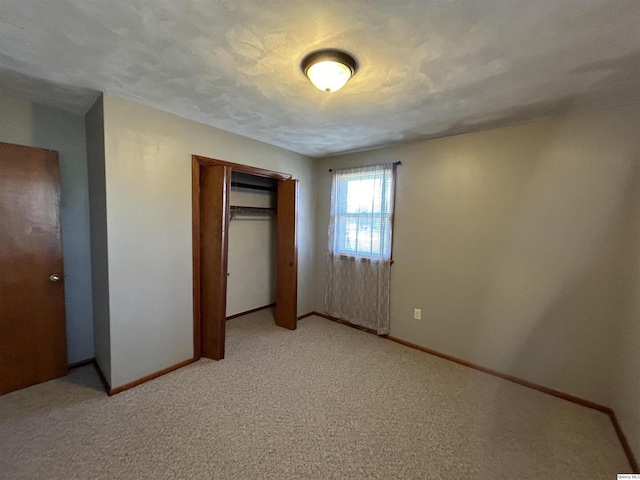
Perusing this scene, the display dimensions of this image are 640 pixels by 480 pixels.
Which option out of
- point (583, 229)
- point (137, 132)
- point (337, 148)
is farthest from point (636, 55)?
point (137, 132)

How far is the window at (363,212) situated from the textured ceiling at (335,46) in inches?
39.2

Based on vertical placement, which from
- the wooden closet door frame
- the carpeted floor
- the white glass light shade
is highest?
the white glass light shade

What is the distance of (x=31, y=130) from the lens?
88.8 inches

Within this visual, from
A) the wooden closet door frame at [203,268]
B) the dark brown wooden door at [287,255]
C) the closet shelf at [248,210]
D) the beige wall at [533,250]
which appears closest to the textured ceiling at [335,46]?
the beige wall at [533,250]

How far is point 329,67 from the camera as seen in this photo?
151 centimetres

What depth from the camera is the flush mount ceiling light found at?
1471 mm

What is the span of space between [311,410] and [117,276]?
1.86 meters

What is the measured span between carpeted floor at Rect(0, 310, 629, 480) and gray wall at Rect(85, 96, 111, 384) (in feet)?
1.20

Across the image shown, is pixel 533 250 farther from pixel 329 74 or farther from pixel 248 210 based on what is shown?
pixel 248 210

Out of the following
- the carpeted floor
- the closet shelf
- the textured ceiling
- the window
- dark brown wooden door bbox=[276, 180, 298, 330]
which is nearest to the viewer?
the textured ceiling

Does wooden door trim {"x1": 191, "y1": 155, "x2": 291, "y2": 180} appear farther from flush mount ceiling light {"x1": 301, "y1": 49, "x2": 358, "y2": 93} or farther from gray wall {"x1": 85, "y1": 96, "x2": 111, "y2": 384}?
flush mount ceiling light {"x1": 301, "y1": 49, "x2": 358, "y2": 93}

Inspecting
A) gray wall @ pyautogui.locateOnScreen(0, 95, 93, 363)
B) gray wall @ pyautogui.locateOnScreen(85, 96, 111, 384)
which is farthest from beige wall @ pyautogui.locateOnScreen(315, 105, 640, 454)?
gray wall @ pyautogui.locateOnScreen(0, 95, 93, 363)

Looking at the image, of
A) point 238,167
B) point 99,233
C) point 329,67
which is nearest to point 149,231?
point 99,233

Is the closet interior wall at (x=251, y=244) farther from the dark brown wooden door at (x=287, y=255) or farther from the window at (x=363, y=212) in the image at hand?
the window at (x=363, y=212)
